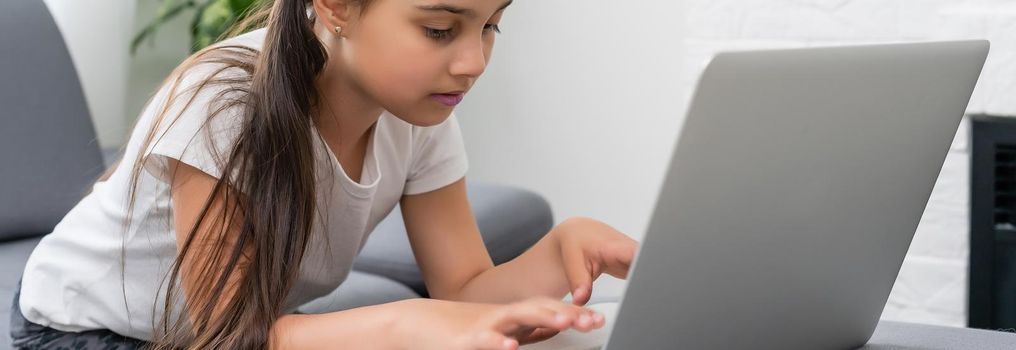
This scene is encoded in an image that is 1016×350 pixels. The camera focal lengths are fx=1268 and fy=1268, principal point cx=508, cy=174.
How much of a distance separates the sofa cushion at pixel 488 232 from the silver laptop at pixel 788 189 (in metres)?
0.95

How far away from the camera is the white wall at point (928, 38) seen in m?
2.15

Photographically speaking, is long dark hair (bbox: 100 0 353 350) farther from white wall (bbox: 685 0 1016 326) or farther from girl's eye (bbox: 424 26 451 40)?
white wall (bbox: 685 0 1016 326)

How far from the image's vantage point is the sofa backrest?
6.22ft

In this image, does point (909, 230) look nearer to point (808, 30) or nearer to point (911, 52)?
point (911, 52)

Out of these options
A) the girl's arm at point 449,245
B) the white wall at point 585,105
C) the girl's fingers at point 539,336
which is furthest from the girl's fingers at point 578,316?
the white wall at point 585,105

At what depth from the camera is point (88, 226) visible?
1.20 meters

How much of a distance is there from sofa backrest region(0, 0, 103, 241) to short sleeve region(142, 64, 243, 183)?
92 cm

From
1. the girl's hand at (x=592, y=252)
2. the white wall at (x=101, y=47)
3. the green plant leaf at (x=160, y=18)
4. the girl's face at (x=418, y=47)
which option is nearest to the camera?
the girl's face at (x=418, y=47)

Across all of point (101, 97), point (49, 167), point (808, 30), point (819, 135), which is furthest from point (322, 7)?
point (101, 97)

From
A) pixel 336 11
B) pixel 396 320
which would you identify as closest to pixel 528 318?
pixel 396 320

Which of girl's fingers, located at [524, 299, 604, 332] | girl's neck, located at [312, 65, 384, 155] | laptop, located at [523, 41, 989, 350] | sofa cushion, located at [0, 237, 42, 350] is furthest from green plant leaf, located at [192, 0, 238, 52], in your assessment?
girl's fingers, located at [524, 299, 604, 332]

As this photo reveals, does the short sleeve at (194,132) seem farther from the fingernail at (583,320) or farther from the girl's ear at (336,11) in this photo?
the fingernail at (583,320)

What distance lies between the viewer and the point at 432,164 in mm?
1362

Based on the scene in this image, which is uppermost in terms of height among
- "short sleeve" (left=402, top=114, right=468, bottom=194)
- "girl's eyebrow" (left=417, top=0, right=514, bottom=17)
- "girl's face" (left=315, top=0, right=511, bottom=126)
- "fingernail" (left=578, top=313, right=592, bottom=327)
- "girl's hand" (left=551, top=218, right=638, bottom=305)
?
"girl's eyebrow" (left=417, top=0, right=514, bottom=17)
